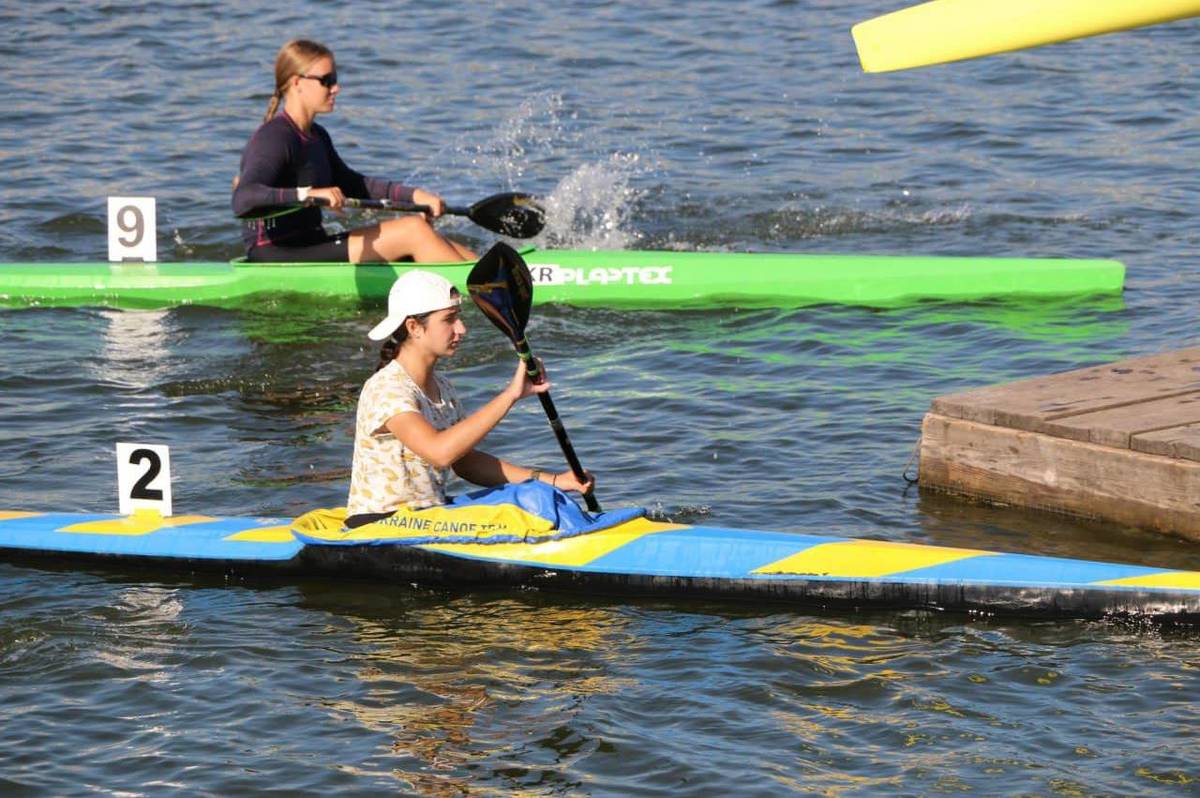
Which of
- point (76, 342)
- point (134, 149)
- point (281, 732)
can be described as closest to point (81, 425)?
point (76, 342)

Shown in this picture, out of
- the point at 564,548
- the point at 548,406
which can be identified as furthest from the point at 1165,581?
the point at 548,406

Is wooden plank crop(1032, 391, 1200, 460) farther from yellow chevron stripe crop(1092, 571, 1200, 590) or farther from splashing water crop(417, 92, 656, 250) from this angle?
splashing water crop(417, 92, 656, 250)

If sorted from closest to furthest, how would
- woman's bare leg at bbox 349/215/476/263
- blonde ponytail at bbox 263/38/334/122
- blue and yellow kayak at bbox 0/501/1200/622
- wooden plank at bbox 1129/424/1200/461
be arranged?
1. blue and yellow kayak at bbox 0/501/1200/622
2. wooden plank at bbox 1129/424/1200/461
3. blonde ponytail at bbox 263/38/334/122
4. woman's bare leg at bbox 349/215/476/263

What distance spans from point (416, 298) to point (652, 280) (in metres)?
4.44

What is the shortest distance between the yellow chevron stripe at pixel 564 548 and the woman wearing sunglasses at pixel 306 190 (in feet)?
11.8

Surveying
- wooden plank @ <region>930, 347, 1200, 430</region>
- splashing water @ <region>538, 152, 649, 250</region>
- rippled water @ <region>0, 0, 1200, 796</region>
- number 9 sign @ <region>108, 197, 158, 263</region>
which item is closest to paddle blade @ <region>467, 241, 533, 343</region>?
rippled water @ <region>0, 0, 1200, 796</region>

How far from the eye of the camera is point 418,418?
5668mm

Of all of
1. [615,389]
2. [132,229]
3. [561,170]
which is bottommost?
[615,389]

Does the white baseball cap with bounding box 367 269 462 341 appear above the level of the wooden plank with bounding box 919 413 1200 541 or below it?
above

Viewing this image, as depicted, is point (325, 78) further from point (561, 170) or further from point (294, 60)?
point (561, 170)

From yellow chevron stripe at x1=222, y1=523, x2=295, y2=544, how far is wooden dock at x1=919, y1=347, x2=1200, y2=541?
2.40 m

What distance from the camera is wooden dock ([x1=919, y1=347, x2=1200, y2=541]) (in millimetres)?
6176

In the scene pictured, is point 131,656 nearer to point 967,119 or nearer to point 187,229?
point 187,229

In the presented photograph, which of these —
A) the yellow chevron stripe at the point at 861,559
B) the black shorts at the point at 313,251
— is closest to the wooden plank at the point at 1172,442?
the yellow chevron stripe at the point at 861,559
